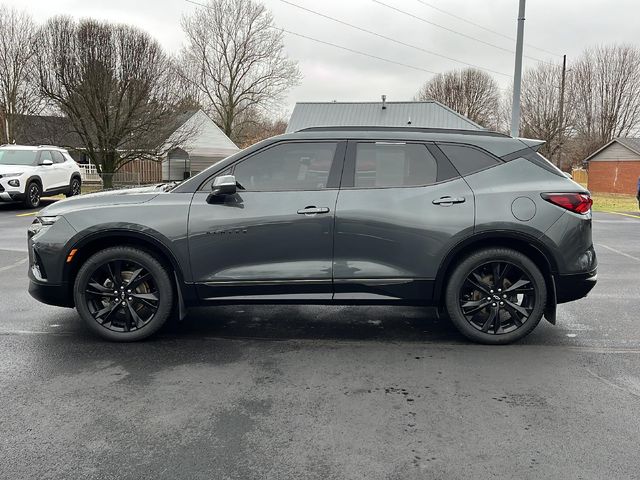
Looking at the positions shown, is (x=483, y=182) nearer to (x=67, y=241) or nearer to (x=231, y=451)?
(x=231, y=451)

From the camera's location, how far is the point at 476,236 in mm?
4551

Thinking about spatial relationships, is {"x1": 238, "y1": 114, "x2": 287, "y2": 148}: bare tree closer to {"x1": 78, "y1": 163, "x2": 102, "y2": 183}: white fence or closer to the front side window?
{"x1": 78, "y1": 163, "x2": 102, "y2": 183}: white fence

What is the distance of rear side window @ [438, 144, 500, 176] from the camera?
15.4 feet

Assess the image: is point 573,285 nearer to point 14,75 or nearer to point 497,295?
point 497,295

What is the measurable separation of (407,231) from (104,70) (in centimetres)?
2793

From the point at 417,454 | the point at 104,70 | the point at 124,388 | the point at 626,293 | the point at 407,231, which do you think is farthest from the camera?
the point at 104,70

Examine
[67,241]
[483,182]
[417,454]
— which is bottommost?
[417,454]

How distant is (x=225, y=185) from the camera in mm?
4402

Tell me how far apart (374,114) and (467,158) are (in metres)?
31.1

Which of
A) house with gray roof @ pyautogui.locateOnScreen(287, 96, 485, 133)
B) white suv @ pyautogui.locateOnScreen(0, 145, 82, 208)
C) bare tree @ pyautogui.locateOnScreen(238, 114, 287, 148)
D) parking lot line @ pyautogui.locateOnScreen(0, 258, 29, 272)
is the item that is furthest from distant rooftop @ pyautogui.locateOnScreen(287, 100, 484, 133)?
parking lot line @ pyautogui.locateOnScreen(0, 258, 29, 272)

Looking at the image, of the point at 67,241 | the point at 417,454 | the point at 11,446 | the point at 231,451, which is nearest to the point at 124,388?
the point at 11,446

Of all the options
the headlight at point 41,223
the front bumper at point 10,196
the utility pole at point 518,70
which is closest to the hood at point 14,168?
the front bumper at point 10,196

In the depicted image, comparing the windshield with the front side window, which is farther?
the windshield

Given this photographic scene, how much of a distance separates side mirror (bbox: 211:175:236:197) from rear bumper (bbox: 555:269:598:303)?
2774mm
